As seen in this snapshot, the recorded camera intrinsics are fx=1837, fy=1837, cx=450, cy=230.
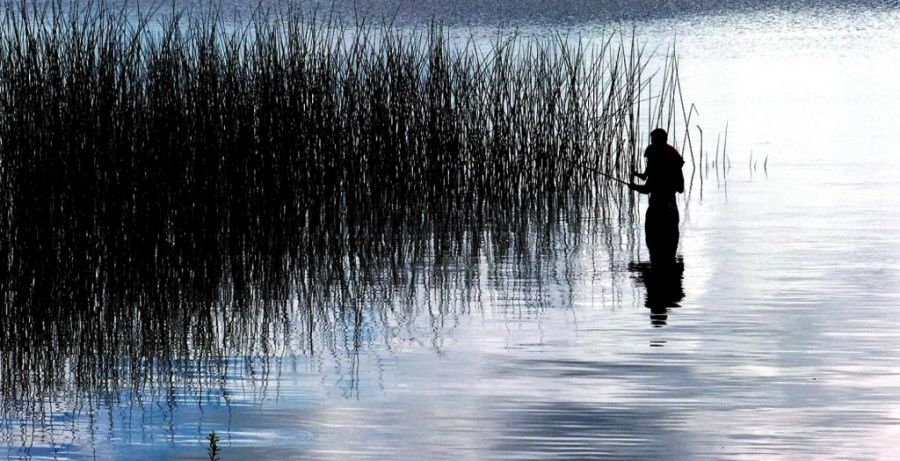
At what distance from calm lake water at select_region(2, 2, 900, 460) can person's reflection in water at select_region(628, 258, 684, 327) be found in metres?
0.02

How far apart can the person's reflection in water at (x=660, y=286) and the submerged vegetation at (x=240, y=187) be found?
2.11 feet

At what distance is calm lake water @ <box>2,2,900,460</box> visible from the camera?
16.9ft

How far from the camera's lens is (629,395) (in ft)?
18.7

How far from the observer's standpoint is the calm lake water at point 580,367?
5.15 metres

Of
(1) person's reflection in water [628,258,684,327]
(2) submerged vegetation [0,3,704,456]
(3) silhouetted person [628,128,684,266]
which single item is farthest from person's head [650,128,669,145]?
(2) submerged vegetation [0,3,704,456]

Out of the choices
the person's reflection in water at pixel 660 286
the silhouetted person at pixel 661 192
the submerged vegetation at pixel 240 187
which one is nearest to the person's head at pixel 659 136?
the silhouetted person at pixel 661 192

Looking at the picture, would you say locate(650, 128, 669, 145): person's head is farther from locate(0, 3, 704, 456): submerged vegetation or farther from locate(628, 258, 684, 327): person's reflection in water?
locate(0, 3, 704, 456): submerged vegetation

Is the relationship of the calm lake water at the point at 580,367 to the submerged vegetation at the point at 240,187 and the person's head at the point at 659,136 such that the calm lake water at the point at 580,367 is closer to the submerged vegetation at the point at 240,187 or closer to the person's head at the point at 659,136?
the submerged vegetation at the point at 240,187

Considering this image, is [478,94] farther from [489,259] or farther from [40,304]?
[40,304]

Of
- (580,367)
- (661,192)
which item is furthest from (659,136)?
(580,367)

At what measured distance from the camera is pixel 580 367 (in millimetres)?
6191

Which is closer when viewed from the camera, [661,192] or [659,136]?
[659,136]

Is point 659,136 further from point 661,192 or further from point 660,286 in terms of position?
point 660,286

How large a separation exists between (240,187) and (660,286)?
2.94 meters
